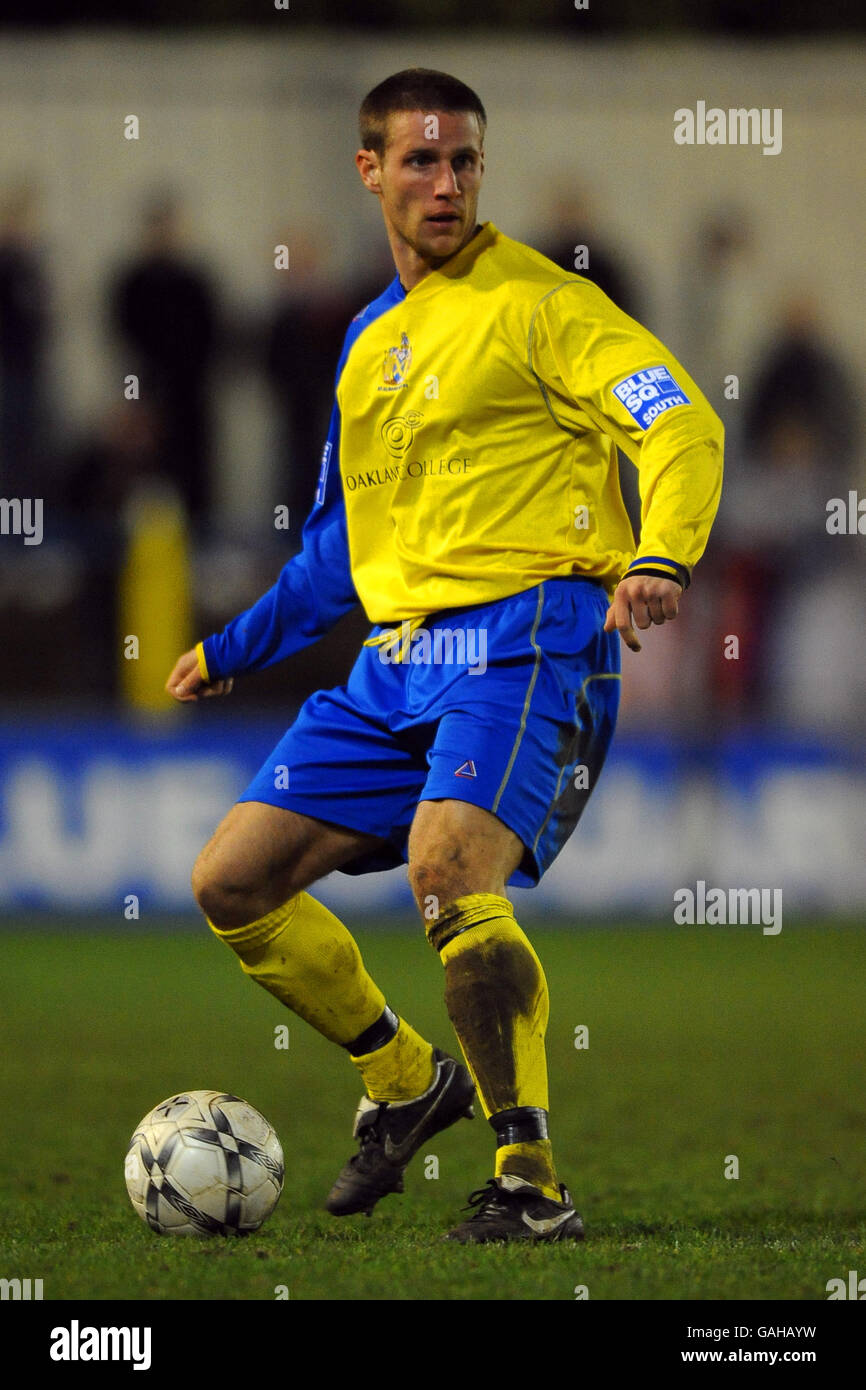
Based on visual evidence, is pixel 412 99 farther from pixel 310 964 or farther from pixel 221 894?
pixel 310 964

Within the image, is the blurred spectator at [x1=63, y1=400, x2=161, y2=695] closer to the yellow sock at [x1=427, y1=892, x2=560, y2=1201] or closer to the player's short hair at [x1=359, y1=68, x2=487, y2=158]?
the player's short hair at [x1=359, y1=68, x2=487, y2=158]

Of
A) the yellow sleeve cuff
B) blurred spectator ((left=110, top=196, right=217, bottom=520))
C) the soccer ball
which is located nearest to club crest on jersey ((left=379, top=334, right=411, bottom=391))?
the yellow sleeve cuff

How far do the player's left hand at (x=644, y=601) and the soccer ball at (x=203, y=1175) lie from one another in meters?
1.36

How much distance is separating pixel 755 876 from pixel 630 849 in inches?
26.5

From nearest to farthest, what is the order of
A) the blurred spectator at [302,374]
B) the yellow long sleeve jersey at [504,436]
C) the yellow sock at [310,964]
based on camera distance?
the yellow long sleeve jersey at [504,436], the yellow sock at [310,964], the blurred spectator at [302,374]

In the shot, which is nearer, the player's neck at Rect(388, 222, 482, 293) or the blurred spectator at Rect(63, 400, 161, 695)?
the player's neck at Rect(388, 222, 482, 293)

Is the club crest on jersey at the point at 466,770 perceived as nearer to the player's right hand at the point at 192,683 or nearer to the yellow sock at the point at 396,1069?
the yellow sock at the point at 396,1069

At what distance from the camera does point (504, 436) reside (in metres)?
4.52

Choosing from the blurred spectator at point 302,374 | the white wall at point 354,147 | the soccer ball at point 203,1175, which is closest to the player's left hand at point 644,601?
the soccer ball at point 203,1175

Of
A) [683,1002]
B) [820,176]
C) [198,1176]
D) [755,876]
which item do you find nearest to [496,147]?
[820,176]

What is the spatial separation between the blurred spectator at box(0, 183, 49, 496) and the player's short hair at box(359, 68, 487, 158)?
7.21 m

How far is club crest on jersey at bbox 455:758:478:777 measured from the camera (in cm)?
422

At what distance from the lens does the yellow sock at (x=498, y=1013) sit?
4090 millimetres
